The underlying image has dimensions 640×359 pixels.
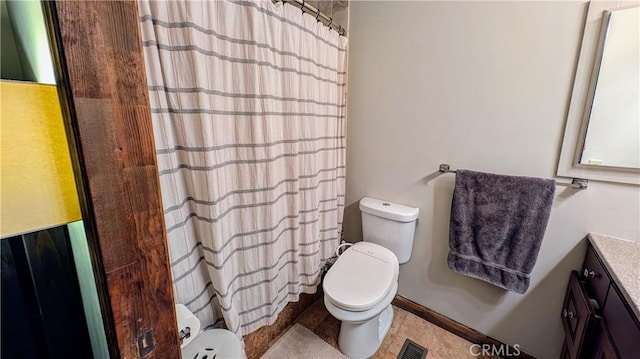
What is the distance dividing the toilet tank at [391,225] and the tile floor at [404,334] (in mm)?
439

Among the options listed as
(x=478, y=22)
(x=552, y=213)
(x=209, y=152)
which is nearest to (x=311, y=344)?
(x=209, y=152)

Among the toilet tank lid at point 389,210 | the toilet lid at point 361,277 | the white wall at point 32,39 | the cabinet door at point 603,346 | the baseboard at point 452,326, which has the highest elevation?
the white wall at point 32,39

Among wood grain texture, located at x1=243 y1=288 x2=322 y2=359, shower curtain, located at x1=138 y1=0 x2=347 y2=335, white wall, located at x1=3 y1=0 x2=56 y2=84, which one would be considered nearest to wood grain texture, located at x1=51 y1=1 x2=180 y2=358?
white wall, located at x1=3 y1=0 x2=56 y2=84

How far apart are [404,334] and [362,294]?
0.63 metres

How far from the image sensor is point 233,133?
1.09 meters

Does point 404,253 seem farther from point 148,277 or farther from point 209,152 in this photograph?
point 148,277

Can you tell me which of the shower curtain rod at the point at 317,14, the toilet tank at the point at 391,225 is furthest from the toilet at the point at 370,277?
the shower curtain rod at the point at 317,14

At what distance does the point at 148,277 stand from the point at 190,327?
0.61 m

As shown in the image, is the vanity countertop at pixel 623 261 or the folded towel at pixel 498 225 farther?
the folded towel at pixel 498 225

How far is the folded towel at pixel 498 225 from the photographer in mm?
1224

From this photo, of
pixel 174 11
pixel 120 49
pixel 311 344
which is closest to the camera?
pixel 120 49

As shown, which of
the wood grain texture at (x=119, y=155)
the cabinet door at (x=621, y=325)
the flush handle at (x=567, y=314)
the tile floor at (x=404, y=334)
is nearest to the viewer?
the wood grain texture at (x=119, y=155)

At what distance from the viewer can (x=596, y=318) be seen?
926mm

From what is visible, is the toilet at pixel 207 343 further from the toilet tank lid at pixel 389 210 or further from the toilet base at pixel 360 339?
the toilet tank lid at pixel 389 210
